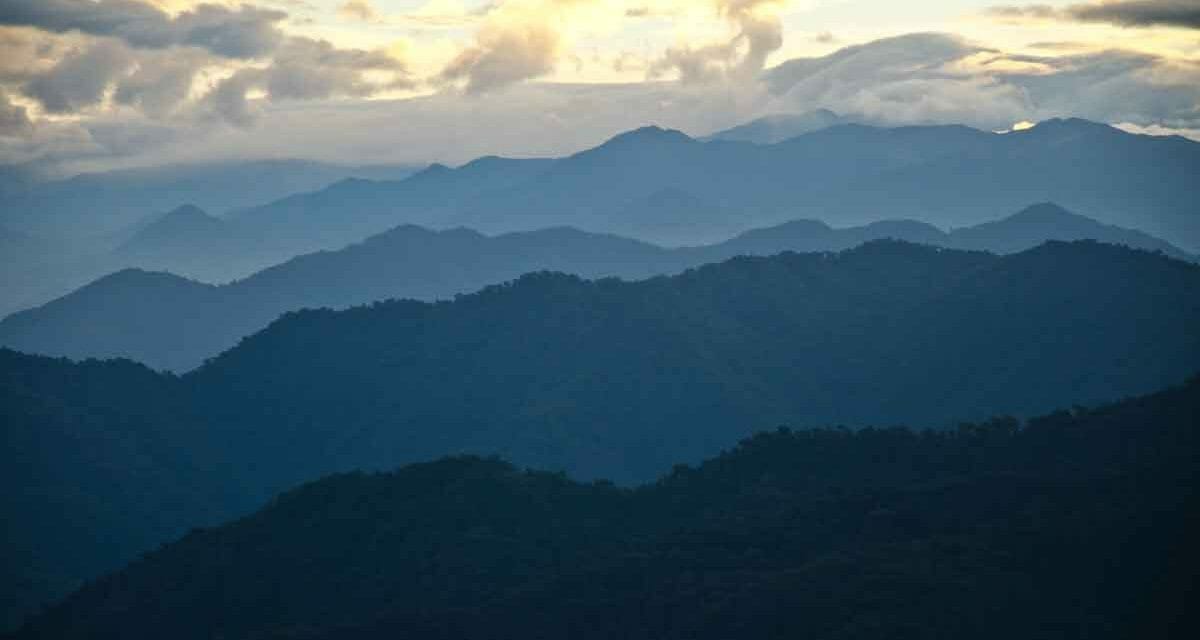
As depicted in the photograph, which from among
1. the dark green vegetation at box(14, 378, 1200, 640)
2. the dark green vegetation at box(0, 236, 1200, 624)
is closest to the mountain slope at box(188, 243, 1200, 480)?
the dark green vegetation at box(0, 236, 1200, 624)

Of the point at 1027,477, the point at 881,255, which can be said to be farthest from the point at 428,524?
the point at 881,255

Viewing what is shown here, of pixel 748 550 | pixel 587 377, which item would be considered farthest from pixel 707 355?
pixel 748 550

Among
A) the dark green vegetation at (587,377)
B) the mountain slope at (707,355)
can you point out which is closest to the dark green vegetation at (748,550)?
the dark green vegetation at (587,377)

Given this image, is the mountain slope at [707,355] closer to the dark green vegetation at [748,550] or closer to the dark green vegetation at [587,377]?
the dark green vegetation at [587,377]

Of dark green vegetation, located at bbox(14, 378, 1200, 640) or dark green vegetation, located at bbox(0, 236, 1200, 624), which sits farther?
dark green vegetation, located at bbox(0, 236, 1200, 624)

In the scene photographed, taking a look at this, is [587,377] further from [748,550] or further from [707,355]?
[748,550]

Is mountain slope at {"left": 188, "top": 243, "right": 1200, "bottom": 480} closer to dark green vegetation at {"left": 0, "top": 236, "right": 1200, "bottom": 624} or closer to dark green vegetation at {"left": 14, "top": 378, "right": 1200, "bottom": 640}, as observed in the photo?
dark green vegetation at {"left": 0, "top": 236, "right": 1200, "bottom": 624}
